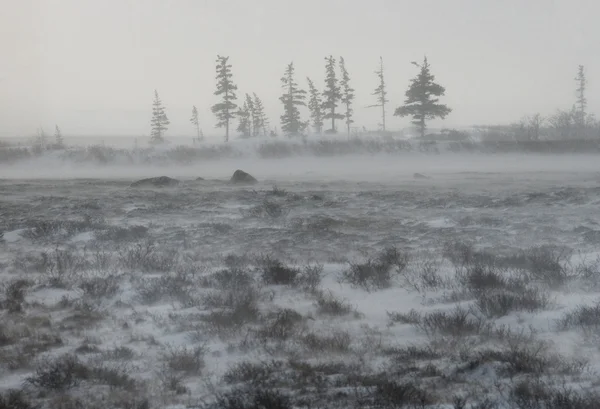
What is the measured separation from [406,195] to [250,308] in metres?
14.3

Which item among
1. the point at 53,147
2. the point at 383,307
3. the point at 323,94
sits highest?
the point at 323,94

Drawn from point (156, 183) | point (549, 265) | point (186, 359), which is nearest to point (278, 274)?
point (186, 359)

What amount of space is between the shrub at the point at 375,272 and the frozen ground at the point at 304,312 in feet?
0.11

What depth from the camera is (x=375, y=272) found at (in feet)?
25.5

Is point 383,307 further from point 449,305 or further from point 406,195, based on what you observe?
point 406,195

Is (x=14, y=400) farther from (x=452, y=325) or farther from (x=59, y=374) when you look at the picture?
(x=452, y=325)

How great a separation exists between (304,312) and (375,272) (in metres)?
1.89

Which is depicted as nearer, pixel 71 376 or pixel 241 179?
pixel 71 376

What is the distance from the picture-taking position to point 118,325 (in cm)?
584

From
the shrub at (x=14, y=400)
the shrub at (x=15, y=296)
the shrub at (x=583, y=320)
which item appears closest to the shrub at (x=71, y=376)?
the shrub at (x=14, y=400)

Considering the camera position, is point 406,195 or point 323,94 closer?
point 406,195

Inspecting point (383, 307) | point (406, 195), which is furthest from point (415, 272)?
point (406, 195)

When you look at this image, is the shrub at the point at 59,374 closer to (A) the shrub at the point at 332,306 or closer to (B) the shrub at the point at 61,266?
(A) the shrub at the point at 332,306

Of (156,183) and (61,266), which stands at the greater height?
(156,183)
